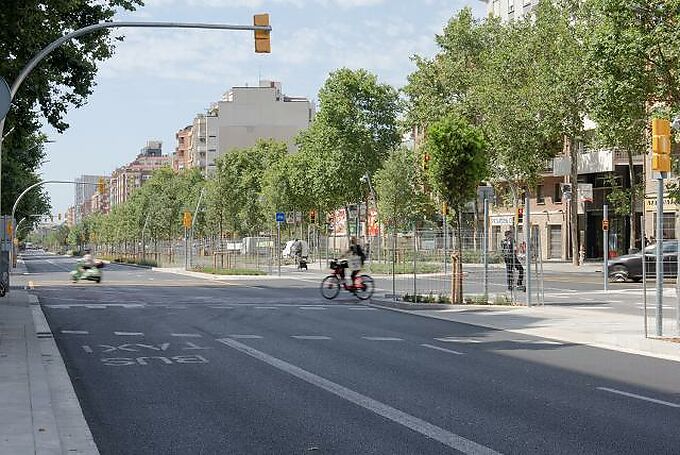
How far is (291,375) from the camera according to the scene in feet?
36.3

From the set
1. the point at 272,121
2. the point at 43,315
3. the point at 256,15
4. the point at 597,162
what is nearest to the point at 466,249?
the point at 256,15

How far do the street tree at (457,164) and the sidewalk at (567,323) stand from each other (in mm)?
1900

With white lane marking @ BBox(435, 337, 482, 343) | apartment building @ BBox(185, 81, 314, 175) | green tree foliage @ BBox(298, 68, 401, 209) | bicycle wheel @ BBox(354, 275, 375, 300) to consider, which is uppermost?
apartment building @ BBox(185, 81, 314, 175)

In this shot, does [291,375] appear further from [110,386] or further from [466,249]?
[466,249]

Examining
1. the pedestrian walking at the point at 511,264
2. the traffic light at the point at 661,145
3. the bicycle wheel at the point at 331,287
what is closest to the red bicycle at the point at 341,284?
the bicycle wheel at the point at 331,287

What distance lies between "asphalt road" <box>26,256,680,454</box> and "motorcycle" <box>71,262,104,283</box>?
69.1 feet

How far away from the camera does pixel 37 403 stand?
862cm

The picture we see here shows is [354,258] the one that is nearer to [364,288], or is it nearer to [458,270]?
[364,288]

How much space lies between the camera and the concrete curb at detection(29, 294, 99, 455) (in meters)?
6.97

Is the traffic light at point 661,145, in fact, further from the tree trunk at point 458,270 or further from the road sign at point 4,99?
the road sign at point 4,99

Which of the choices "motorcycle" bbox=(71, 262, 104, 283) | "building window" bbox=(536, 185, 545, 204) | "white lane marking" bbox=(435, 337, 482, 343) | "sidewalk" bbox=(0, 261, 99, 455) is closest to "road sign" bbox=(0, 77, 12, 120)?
"sidewalk" bbox=(0, 261, 99, 455)

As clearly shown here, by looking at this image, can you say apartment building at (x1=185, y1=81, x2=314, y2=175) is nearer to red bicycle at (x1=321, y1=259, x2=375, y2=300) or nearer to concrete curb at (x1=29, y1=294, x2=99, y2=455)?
red bicycle at (x1=321, y1=259, x2=375, y2=300)

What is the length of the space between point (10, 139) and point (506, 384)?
769 inches

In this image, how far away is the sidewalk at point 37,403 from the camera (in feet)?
22.6
